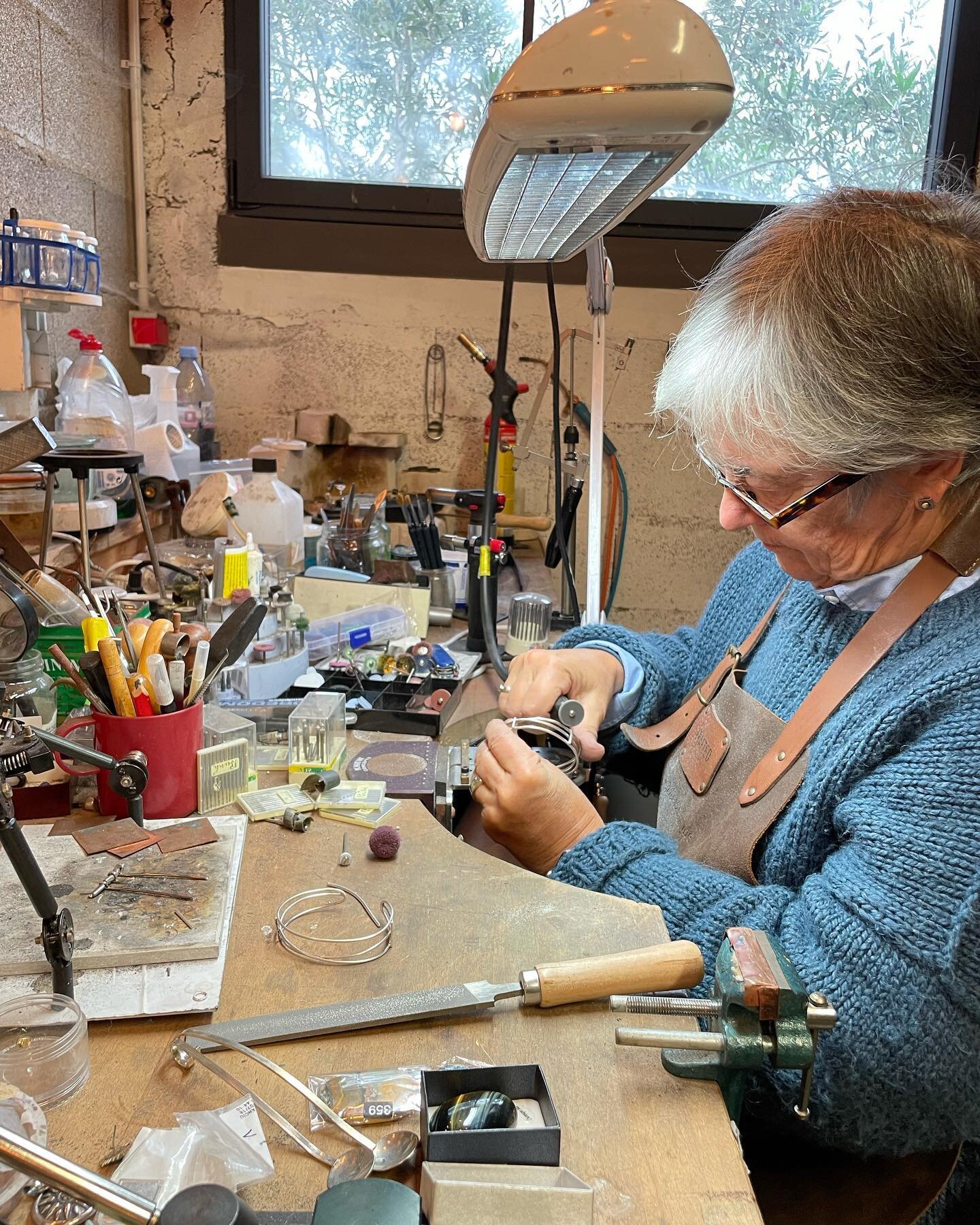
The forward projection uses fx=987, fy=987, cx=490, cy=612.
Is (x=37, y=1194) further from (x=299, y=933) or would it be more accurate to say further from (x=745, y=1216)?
(x=745, y=1216)

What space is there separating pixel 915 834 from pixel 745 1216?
14.4 inches

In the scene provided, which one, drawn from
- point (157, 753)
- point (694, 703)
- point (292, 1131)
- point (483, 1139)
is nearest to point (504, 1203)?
point (483, 1139)

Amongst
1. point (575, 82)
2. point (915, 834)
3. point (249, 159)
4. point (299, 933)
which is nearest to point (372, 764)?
point (299, 933)

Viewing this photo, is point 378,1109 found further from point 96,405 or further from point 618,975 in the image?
point 96,405

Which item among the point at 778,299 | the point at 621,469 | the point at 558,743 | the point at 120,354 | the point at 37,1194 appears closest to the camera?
the point at 37,1194

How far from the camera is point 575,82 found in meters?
0.83

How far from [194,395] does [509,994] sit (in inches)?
96.8

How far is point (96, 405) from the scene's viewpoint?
2053 millimetres

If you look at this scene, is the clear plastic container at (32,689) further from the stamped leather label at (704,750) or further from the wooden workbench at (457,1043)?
the stamped leather label at (704,750)

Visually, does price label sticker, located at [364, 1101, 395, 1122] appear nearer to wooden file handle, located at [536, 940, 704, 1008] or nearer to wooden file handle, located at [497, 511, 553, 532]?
wooden file handle, located at [536, 940, 704, 1008]

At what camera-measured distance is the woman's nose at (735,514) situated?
114 centimetres

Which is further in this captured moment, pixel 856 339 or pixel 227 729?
pixel 227 729

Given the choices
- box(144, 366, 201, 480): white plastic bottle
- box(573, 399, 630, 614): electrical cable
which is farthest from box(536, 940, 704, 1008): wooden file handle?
box(573, 399, 630, 614): electrical cable

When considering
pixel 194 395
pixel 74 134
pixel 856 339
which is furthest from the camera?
pixel 194 395
